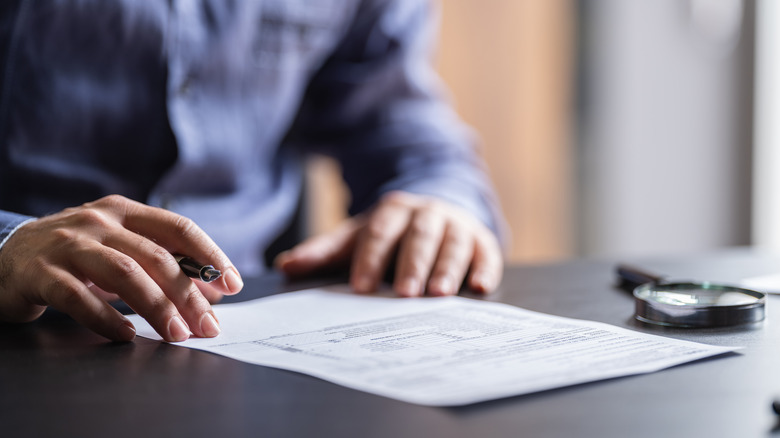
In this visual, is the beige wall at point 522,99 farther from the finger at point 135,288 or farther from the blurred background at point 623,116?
the finger at point 135,288

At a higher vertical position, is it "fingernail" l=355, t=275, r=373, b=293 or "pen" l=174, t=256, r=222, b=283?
"pen" l=174, t=256, r=222, b=283

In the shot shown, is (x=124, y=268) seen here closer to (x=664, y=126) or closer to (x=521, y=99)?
(x=521, y=99)

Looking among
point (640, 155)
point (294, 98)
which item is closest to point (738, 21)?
point (640, 155)

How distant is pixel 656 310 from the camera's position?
0.58 m

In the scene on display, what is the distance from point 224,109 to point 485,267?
1.59 ft

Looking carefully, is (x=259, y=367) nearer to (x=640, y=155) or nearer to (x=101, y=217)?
(x=101, y=217)

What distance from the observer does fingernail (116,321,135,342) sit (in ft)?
1.74

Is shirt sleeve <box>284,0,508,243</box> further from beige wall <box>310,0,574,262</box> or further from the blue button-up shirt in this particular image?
beige wall <box>310,0,574,262</box>

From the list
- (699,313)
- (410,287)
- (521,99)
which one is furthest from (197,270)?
(521,99)

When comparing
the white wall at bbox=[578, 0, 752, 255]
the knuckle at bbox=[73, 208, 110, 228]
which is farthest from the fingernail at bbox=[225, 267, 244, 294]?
the white wall at bbox=[578, 0, 752, 255]

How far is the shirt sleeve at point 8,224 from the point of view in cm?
61

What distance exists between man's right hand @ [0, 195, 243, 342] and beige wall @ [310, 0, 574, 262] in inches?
78.7

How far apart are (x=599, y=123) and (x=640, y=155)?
19 centimetres

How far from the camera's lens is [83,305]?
0.54 metres
